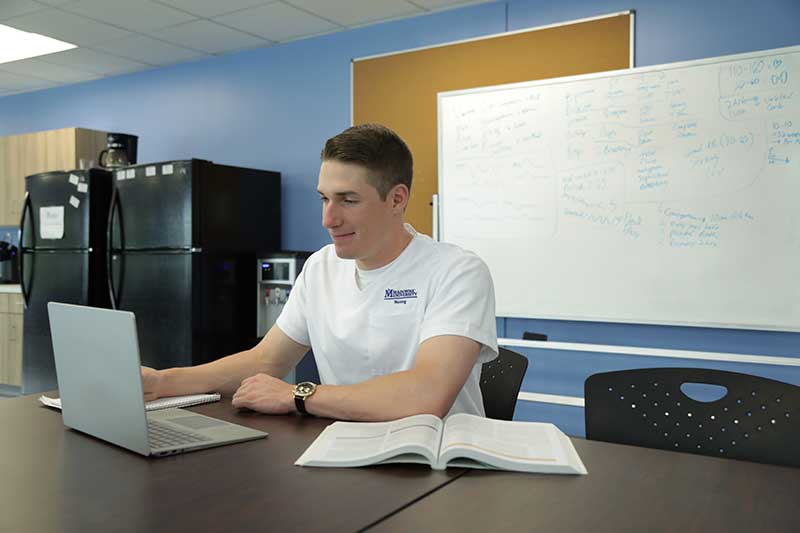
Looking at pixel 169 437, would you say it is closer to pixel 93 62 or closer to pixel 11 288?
pixel 93 62

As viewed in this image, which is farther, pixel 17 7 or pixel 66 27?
pixel 66 27

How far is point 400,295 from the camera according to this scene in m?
1.57

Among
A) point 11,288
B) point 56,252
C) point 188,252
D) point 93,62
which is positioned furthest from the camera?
point 11,288

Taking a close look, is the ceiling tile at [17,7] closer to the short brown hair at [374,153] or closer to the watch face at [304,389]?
the short brown hair at [374,153]

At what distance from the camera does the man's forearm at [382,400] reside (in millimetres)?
1277

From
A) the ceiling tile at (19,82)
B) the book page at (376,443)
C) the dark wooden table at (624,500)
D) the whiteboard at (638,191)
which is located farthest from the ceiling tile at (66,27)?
the dark wooden table at (624,500)

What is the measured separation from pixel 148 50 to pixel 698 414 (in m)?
4.53

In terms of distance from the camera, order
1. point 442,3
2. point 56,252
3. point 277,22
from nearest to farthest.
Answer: point 442,3 → point 277,22 → point 56,252

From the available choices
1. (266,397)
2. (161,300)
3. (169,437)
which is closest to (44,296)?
(161,300)

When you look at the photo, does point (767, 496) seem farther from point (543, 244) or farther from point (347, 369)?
point (543, 244)

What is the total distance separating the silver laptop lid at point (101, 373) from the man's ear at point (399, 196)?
29.0 inches

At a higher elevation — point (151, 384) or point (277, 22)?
point (277, 22)

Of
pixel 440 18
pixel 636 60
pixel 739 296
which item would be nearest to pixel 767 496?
pixel 739 296

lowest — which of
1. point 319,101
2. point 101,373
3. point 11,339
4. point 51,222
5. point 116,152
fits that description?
point 11,339
